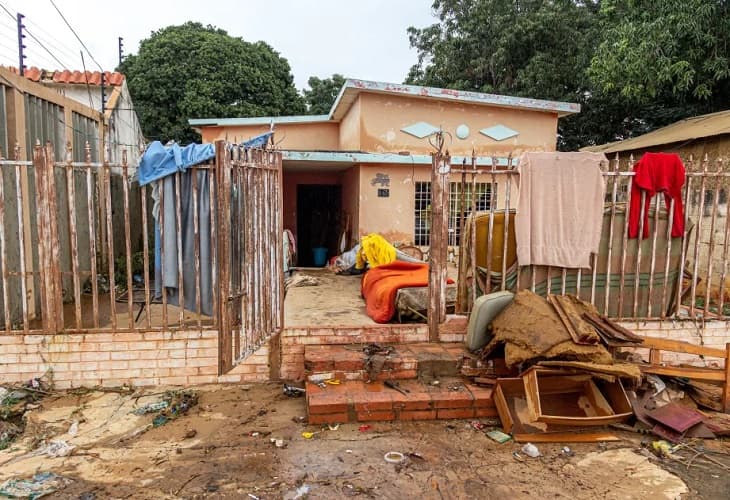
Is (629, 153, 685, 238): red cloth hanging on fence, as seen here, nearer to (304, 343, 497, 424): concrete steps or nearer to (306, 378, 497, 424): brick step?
(304, 343, 497, 424): concrete steps

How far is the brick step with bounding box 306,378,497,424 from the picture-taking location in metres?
4.56

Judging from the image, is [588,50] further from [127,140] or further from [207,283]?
[207,283]

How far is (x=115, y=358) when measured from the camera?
5.17m

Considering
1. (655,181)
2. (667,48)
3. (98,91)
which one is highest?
(667,48)

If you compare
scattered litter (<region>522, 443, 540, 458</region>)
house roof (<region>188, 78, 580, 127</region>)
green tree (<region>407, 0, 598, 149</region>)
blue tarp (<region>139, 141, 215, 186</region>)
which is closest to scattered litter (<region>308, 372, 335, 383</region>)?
scattered litter (<region>522, 443, 540, 458</region>)

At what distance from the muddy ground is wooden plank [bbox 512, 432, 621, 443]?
0.07 meters

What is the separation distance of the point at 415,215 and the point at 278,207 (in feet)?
20.0

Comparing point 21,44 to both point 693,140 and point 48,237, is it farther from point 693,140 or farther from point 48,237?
point 693,140

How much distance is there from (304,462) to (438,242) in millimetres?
2739

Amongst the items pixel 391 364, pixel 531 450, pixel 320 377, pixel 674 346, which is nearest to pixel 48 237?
pixel 320 377

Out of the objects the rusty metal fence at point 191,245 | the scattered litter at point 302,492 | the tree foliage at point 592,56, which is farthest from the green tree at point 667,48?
the scattered litter at point 302,492

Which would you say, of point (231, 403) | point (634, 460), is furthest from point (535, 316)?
point (231, 403)

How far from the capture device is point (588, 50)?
55.3 feet

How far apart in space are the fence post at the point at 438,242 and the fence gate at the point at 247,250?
1696 millimetres
